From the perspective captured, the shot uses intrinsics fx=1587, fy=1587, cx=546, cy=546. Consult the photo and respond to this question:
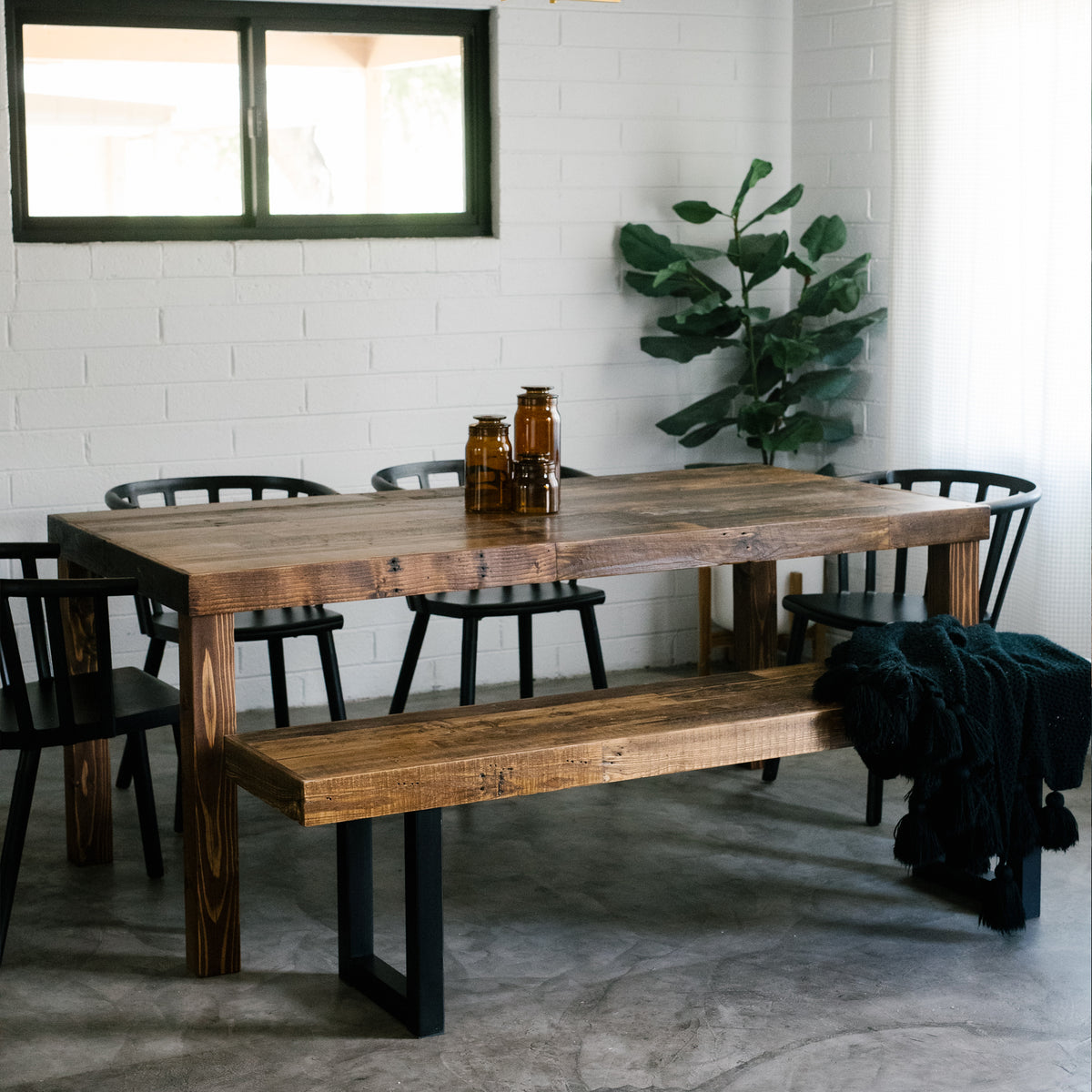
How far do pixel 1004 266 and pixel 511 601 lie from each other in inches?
64.9

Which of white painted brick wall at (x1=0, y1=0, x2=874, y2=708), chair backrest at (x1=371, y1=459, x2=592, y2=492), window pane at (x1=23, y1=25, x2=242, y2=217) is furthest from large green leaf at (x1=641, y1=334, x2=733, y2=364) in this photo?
window pane at (x1=23, y1=25, x2=242, y2=217)

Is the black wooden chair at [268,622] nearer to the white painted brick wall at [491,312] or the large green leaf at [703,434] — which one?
the white painted brick wall at [491,312]

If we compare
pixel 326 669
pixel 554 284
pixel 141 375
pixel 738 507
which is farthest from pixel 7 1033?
pixel 554 284

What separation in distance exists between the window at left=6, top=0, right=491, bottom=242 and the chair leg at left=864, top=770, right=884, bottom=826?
6.83 feet

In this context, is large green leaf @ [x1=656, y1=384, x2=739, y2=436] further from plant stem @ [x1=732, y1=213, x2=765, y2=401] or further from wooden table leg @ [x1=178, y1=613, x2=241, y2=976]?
wooden table leg @ [x1=178, y1=613, x2=241, y2=976]

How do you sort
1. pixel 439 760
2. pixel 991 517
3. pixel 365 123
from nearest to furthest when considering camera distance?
pixel 439 760 → pixel 991 517 → pixel 365 123

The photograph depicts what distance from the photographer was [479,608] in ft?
11.9

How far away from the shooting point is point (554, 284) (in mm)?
4762

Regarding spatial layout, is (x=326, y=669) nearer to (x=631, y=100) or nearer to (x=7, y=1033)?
(x=7, y=1033)

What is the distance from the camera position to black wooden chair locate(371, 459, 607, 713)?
12.1ft

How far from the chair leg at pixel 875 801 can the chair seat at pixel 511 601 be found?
757 millimetres

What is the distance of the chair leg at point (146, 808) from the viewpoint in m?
3.19

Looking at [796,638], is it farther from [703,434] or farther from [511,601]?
[703,434]

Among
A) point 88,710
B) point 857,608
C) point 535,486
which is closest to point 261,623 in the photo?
point 88,710
